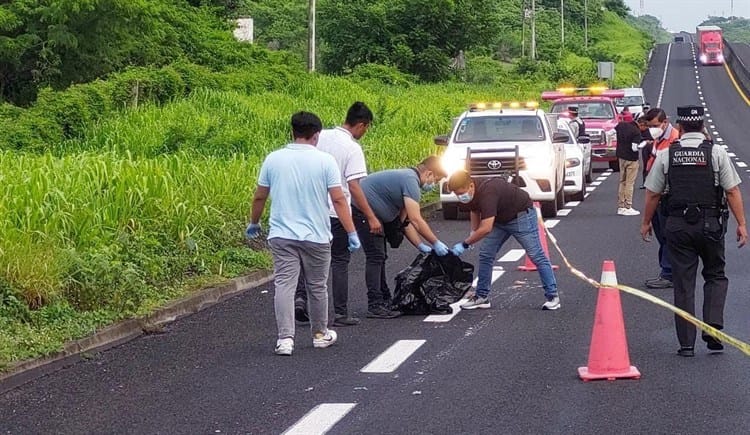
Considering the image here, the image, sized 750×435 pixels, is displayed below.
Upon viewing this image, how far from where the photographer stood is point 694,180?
9.11 m

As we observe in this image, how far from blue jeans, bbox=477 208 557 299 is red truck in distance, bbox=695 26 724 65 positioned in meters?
102

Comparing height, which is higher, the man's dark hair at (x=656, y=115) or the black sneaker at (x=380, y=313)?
the man's dark hair at (x=656, y=115)

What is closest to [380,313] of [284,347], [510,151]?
[284,347]

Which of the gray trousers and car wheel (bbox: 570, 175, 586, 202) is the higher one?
the gray trousers

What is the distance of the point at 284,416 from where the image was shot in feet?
24.4

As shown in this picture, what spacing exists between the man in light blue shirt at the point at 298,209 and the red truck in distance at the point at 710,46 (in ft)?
343

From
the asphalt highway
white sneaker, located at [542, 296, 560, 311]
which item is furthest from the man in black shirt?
white sneaker, located at [542, 296, 560, 311]

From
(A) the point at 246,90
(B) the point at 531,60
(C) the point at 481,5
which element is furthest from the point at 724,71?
(A) the point at 246,90

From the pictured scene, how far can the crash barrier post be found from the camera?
88906 mm

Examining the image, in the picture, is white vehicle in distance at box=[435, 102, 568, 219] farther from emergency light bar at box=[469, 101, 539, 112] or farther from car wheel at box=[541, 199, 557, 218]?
emergency light bar at box=[469, 101, 539, 112]

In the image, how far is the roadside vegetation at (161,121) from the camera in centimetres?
1093

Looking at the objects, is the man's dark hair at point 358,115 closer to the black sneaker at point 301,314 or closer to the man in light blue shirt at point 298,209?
the man in light blue shirt at point 298,209

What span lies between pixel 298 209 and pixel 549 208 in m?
11.6

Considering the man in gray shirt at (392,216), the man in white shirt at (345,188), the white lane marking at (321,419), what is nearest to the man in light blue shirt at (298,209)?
the man in white shirt at (345,188)
